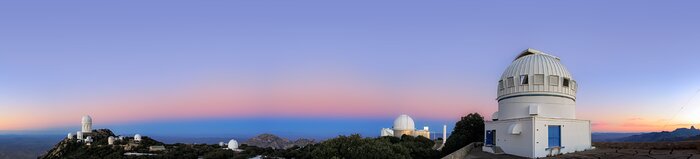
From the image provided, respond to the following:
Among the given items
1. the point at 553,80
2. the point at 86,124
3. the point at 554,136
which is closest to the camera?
the point at 554,136

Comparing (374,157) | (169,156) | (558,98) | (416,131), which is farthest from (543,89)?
(169,156)

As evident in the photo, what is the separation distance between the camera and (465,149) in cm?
2872

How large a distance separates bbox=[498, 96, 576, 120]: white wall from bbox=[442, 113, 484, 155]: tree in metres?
7.80

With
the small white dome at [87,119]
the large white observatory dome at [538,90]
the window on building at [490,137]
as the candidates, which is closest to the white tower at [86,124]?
the small white dome at [87,119]

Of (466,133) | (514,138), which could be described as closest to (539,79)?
(514,138)

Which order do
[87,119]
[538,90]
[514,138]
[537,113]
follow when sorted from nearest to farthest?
[514,138] < [537,113] < [538,90] < [87,119]

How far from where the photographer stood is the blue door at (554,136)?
24828mm

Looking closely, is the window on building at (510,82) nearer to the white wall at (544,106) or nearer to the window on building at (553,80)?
the white wall at (544,106)

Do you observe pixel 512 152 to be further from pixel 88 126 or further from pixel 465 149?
pixel 88 126

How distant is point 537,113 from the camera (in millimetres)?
26047

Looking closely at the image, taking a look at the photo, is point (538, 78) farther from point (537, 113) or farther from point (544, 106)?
point (537, 113)

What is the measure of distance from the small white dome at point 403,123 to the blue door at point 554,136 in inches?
1509

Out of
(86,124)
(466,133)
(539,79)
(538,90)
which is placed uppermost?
(539,79)

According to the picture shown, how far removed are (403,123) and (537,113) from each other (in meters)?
37.7
